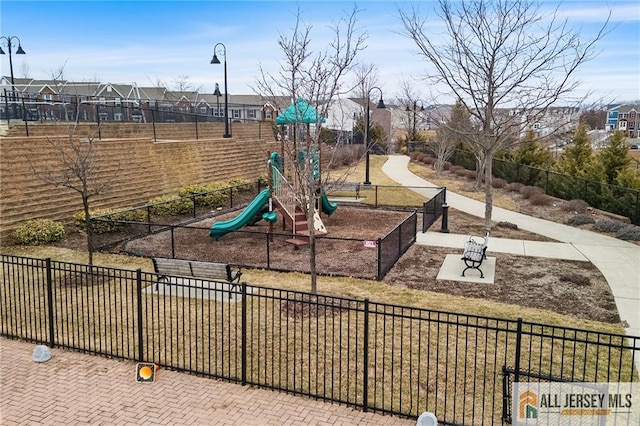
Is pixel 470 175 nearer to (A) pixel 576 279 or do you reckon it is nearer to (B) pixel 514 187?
(B) pixel 514 187

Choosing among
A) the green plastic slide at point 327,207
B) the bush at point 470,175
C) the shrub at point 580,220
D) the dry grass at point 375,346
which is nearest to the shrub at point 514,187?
the bush at point 470,175

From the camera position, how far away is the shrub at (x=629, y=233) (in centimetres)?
1611

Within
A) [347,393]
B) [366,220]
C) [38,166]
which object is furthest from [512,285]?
[38,166]

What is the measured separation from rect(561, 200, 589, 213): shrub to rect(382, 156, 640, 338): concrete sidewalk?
2.23 m

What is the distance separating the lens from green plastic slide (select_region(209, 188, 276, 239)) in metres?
15.1

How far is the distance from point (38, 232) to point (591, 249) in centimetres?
1536

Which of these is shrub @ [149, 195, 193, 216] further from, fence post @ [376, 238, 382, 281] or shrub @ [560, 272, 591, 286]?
shrub @ [560, 272, 591, 286]

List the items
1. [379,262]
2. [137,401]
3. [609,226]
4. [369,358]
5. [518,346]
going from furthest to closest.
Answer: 1. [609,226]
2. [379,262]
3. [369,358]
4. [137,401]
5. [518,346]

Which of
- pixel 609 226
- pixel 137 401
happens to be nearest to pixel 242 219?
pixel 137 401

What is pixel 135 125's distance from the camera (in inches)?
1005

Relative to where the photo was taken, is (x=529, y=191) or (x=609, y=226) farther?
(x=529, y=191)

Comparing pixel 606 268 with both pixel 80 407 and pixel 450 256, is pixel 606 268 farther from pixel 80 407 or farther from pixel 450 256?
pixel 80 407

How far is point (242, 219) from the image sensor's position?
1563 cm

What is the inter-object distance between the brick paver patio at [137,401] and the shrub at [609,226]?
14.3m
